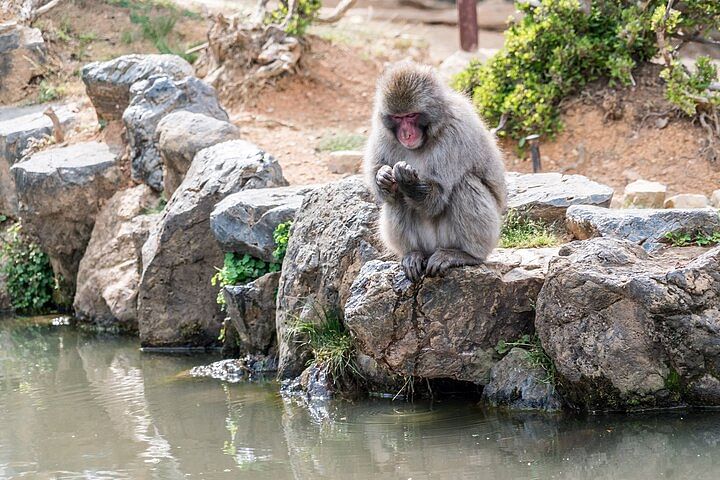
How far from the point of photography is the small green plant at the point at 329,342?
794 centimetres

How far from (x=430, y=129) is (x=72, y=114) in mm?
8353

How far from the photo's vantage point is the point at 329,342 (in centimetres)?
816

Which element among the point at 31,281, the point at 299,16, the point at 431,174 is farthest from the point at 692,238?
the point at 299,16

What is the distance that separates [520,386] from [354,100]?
299 inches

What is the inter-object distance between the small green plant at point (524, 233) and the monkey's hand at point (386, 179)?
182 centimetres

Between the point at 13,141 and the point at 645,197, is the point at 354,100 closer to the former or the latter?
the point at 13,141

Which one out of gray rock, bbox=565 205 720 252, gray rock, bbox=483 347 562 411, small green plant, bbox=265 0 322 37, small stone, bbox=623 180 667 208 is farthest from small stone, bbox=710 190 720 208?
small green plant, bbox=265 0 322 37

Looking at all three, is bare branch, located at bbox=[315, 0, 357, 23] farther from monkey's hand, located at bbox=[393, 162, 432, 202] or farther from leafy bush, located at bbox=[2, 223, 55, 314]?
monkey's hand, located at bbox=[393, 162, 432, 202]

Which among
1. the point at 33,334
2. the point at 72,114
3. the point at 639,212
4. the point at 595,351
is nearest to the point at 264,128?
the point at 72,114

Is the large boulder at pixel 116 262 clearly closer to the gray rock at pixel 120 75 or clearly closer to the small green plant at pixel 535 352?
the gray rock at pixel 120 75

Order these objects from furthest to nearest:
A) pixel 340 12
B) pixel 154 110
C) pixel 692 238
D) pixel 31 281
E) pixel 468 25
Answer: pixel 468 25 < pixel 340 12 < pixel 31 281 < pixel 154 110 < pixel 692 238

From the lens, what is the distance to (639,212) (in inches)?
305

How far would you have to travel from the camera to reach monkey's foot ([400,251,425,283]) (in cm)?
707

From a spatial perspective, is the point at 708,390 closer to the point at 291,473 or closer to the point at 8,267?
the point at 291,473
